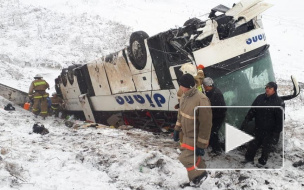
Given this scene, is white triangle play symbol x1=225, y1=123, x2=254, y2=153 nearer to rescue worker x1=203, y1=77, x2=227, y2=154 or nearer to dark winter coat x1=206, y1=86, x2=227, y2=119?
rescue worker x1=203, y1=77, x2=227, y2=154

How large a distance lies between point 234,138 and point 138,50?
9.49 ft

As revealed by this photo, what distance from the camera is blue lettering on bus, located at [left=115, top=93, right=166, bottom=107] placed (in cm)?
631

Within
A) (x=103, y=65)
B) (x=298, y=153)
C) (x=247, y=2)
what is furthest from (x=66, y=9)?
(x=298, y=153)

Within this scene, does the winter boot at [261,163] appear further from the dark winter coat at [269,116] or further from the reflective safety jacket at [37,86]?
the reflective safety jacket at [37,86]

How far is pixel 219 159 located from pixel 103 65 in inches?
177

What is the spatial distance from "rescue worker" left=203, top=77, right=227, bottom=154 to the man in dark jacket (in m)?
0.50

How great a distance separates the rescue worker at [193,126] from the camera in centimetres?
384

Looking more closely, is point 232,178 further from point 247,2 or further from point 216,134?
point 247,2

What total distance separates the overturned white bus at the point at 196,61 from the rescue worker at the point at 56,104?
4675 mm

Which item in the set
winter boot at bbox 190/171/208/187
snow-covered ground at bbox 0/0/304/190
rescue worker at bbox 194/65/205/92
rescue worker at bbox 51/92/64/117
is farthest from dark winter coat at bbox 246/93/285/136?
rescue worker at bbox 51/92/64/117

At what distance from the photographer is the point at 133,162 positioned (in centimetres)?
463

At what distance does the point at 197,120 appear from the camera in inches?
156

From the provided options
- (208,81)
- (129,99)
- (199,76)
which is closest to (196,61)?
(199,76)

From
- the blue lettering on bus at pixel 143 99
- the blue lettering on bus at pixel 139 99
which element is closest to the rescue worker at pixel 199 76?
the blue lettering on bus at pixel 143 99
